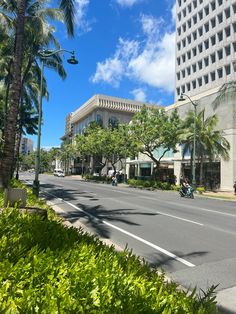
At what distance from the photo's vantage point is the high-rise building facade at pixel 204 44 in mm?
64938

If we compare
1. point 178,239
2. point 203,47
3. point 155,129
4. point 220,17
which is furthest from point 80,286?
point 203,47

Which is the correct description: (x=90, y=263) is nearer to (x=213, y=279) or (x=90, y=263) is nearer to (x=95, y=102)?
(x=213, y=279)

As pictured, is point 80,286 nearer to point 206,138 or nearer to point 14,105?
point 14,105

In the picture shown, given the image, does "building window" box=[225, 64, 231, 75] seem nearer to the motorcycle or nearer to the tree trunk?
the motorcycle

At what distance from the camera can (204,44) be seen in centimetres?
7181

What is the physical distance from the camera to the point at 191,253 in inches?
357

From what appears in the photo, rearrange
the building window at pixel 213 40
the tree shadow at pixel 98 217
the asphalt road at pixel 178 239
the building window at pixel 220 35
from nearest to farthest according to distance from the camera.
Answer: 1. the asphalt road at pixel 178 239
2. the tree shadow at pixel 98 217
3. the building window at pixel 220 35
4. the building window at pixel 213 40

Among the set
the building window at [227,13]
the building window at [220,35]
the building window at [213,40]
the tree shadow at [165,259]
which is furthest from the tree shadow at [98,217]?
the building window at [213,40]

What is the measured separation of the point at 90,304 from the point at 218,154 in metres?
41.3

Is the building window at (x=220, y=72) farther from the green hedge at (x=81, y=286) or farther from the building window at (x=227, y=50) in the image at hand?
the green hedge at (x=81, y=286)

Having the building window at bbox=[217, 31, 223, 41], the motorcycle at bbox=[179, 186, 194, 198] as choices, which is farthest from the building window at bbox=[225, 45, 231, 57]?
the motorcycle at bbox=[179, 186, 194, 198]

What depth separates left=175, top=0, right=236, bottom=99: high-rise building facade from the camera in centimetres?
6494

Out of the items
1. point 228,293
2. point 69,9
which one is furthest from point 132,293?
point 69,9

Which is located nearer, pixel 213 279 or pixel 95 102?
pixel 213 279
